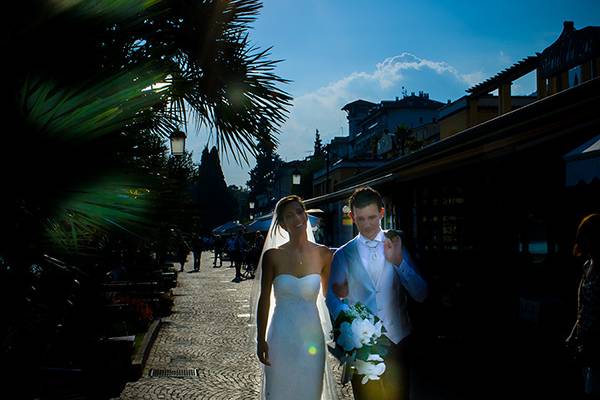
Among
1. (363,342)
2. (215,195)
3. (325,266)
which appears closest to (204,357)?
(325,266)

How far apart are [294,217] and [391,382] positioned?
4.31 feet

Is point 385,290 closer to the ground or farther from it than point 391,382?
farther from it

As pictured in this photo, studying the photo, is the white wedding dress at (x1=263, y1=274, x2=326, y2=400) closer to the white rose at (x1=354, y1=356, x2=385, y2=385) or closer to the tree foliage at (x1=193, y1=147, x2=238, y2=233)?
the white rose at (x1=354, y1=356, x2=385, y2=385)

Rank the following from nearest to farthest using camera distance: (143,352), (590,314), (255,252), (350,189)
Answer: (590,314) → (143,352) → (350,189) → (255,252)

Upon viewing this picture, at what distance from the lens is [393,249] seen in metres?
4.48

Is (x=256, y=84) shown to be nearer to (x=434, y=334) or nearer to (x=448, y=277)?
(x=434, y=334)

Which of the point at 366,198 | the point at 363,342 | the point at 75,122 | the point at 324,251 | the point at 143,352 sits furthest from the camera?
the point at 143,352

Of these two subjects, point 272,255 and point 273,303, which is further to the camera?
point 273,303

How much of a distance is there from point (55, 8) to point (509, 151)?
Answer: 20.6 ft

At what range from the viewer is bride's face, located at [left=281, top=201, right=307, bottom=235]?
461 centimetres

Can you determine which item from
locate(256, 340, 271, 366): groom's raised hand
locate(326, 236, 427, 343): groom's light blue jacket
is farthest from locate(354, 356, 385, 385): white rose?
locate(256, 340, 271, 366): groom's raised hand

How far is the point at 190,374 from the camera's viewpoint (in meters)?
8.07

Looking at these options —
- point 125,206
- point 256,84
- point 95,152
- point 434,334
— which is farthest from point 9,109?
point 434,334

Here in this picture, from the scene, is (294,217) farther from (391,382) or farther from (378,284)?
(391,382)
